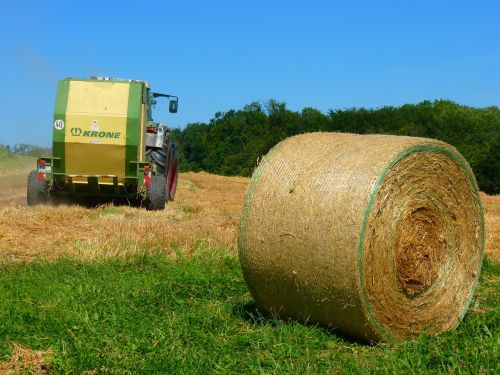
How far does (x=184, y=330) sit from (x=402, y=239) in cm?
180

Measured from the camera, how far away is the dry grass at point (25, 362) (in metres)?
4.50

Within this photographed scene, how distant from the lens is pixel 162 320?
564cm

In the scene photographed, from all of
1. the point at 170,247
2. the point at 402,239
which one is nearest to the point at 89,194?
the point at 170,247

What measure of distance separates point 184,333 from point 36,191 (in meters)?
10.7

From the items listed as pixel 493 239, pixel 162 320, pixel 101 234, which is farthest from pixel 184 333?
pixel 493 239

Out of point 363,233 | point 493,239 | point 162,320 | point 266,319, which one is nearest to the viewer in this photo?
point 363,233

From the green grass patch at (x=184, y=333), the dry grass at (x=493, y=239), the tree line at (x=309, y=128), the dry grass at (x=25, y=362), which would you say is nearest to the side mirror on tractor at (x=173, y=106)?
the dry grass at (x=493, y=239)

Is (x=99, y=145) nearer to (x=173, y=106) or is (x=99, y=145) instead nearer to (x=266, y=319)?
(x=173, y=106)

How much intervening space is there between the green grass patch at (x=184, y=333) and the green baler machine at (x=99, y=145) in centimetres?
723

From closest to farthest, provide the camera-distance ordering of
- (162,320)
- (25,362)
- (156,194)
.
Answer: (25,362), (162,320), (156,194)

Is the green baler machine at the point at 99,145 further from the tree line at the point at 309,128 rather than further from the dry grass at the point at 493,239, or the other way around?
the tree line at the point at 309,128

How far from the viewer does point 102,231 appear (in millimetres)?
9742

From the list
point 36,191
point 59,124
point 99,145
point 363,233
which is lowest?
point 36,191

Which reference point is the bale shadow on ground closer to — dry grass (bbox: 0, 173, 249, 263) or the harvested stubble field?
the harvested stubble field
